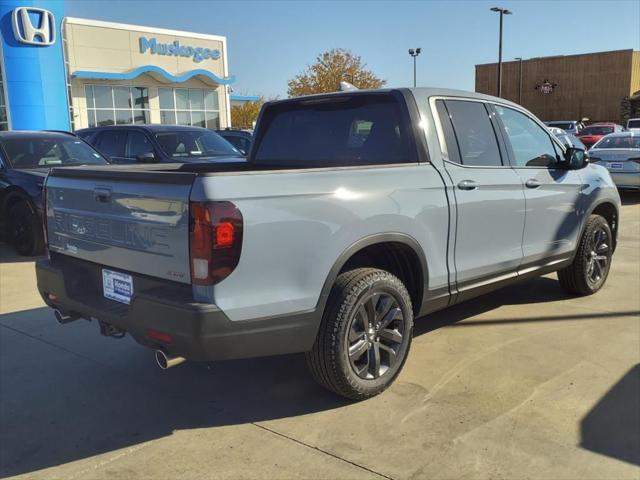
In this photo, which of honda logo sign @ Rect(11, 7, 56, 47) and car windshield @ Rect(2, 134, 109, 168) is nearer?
car windshield @ Rect(2, 134, 109, 168)

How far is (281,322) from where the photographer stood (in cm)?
300

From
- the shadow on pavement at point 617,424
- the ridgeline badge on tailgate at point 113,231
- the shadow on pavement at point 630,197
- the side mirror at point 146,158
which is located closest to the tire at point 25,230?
the side mirror at point 146,158

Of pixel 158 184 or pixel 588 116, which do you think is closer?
pixel 158 184

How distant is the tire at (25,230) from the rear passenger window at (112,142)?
8.62 ft

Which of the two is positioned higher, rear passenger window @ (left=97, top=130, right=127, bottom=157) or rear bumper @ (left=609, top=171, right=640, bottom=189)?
rear passenger window @ (left=97, top=130, right=127, bottom=157)

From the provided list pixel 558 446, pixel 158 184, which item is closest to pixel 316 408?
pixel 558 446

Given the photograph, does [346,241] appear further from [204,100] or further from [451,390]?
[204,100]

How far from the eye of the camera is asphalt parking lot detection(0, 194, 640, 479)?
9.62ft

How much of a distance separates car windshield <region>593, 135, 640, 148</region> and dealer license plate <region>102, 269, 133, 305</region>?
1305cm

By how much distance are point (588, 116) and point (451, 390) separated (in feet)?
194

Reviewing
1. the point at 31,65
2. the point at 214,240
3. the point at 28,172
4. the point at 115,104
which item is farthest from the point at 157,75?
the point at 214,240

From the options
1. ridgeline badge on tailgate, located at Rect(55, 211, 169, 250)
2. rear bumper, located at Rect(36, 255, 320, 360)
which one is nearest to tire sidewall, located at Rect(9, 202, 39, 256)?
ridgeline badge on tailgate, located at Rect(55, 211, 169, 250)

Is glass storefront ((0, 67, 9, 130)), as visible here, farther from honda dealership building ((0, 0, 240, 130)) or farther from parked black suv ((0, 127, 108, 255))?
parked black suv ((0, 127, 108, 255))

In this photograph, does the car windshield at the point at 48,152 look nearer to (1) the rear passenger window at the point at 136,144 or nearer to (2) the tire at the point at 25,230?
(2) the tire at the point at 25,230
